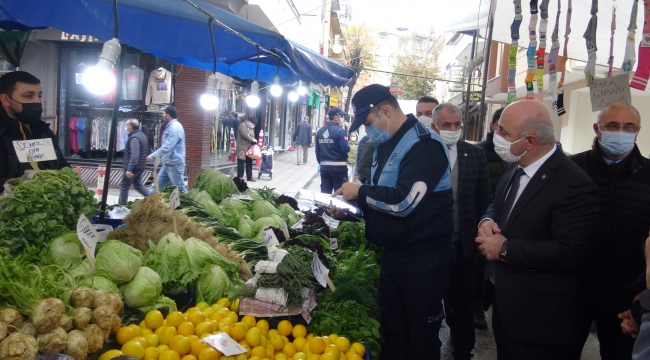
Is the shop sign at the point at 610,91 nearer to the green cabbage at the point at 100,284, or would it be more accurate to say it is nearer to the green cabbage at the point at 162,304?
the green cabbage at the point at 162,304

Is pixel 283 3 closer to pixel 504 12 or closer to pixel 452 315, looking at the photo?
pixel 504 12

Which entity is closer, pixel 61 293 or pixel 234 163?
pixel 61 293

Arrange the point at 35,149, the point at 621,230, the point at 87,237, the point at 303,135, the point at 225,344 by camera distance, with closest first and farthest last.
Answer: the point at 225,344 < the point at 87,237 < the point at 621,230 < the point at 35,149 < the point at 303,135

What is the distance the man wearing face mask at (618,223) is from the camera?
3.43 meters

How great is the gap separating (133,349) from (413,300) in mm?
1791

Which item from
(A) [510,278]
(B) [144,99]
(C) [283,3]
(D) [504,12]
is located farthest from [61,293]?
(C) [283,3]

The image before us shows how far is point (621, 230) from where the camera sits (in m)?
3.47

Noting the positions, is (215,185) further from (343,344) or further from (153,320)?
(343,344)

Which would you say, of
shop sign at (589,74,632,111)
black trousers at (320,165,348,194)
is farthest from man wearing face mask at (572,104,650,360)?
black trousers at (320,165,348,194)

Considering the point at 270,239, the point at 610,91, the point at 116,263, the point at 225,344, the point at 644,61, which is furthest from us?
the point at 644,61

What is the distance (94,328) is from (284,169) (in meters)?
19.5

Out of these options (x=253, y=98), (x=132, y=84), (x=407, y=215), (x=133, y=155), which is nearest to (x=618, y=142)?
(x=407, y=215)

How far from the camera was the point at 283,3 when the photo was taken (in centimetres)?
1931

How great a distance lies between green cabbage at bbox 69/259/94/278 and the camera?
313 cm
